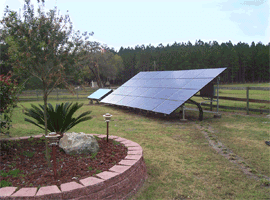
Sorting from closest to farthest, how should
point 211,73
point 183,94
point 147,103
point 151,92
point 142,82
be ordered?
1. point 183,94
2. point 211,73
3. point 147,103
4. point 151,92
5. point 142,82

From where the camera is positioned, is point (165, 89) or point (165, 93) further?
point (165, 89)

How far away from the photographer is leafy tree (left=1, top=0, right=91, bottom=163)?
134 inches

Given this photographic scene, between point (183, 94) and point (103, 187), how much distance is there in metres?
6.40

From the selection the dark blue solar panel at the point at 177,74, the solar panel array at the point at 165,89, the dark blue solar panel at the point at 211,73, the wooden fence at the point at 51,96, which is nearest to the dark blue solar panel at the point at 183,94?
the solar panel array at the point at 165,89

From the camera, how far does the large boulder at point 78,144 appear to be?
153 inches

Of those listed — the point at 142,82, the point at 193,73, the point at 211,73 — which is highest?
the point at 193,73

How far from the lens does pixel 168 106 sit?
8.20 metres

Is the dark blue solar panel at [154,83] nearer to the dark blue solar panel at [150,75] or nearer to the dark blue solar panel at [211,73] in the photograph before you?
the dark blue solar panel at [150,75]

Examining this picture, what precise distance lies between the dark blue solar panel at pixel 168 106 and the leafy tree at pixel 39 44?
15.9 feet

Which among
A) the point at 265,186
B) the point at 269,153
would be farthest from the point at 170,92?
the point at 265,186

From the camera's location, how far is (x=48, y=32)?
3598 millimetres

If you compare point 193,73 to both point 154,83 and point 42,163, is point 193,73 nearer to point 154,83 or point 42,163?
point 154,83

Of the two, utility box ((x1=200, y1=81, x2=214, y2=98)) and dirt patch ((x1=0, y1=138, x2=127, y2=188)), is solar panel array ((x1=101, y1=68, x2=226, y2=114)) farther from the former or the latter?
dirt patch ((x1=0, y1=138, x2=127, y2=188))

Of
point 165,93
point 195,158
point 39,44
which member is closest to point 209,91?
point 165,93
